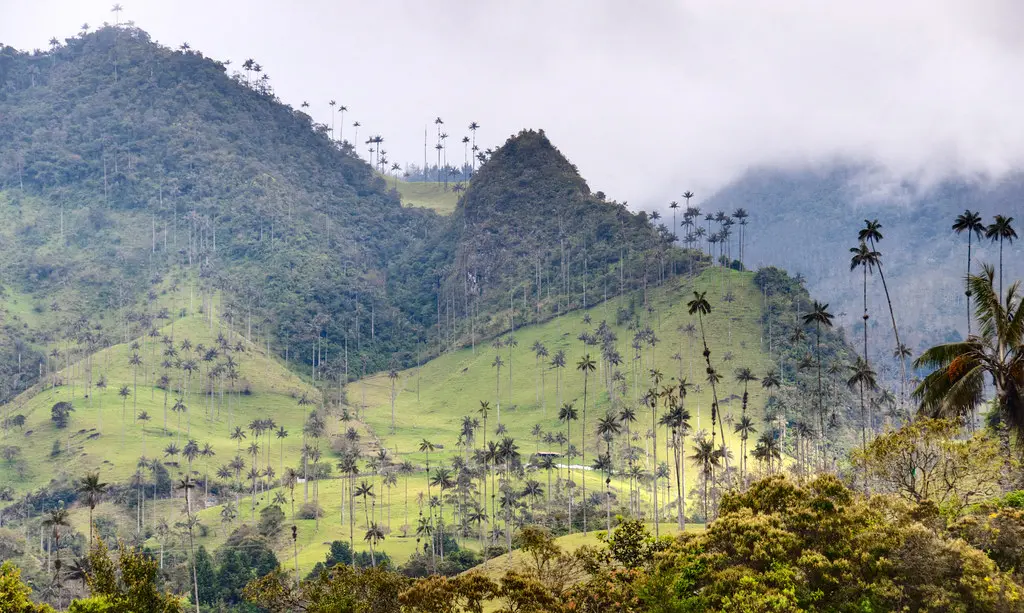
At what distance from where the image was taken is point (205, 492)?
17788 cm

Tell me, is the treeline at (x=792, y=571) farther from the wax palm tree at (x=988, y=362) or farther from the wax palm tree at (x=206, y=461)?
the wax palm tree at (x=206, y=461)

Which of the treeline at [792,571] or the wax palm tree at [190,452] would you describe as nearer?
the treeline at [792,571]

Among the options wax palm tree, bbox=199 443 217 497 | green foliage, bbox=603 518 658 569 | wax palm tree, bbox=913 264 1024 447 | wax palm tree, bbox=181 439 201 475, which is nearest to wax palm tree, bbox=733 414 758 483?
green foliage, bbox=603 518 658 569

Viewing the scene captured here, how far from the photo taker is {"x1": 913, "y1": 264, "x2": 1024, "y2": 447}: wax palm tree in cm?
3759

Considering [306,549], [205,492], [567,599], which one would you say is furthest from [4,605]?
[205,492]

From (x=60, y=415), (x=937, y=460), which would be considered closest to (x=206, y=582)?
(x=60, y=415)

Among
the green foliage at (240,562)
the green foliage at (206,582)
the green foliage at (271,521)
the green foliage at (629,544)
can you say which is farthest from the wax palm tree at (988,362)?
the green foliage at (271,521)

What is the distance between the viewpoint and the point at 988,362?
3788cm

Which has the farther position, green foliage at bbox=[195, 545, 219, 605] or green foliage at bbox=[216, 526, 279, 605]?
green foliage at bbox=[216, 526, 279, 605]

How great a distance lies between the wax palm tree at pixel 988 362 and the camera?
3759 cm

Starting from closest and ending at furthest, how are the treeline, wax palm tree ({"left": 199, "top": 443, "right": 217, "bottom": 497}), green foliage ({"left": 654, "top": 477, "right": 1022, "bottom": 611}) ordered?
green foliage ({"left": 654, "top": 477, "right": 1022, "bottom": 611}) → the treeline → wax palm tree ({"left": 199, "top": 443, "right": 217, "bottom": 497})

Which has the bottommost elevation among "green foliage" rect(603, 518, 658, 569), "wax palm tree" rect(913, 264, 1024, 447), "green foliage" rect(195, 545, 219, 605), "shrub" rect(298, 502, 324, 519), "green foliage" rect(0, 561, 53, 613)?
"green foliage" rect(195, 545, 219, 605)

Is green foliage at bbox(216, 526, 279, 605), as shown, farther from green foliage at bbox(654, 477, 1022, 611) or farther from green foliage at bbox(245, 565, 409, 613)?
green foliage at bbox(654, 477, 1022, 611)

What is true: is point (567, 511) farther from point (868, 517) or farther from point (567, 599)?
point (868, 517)
